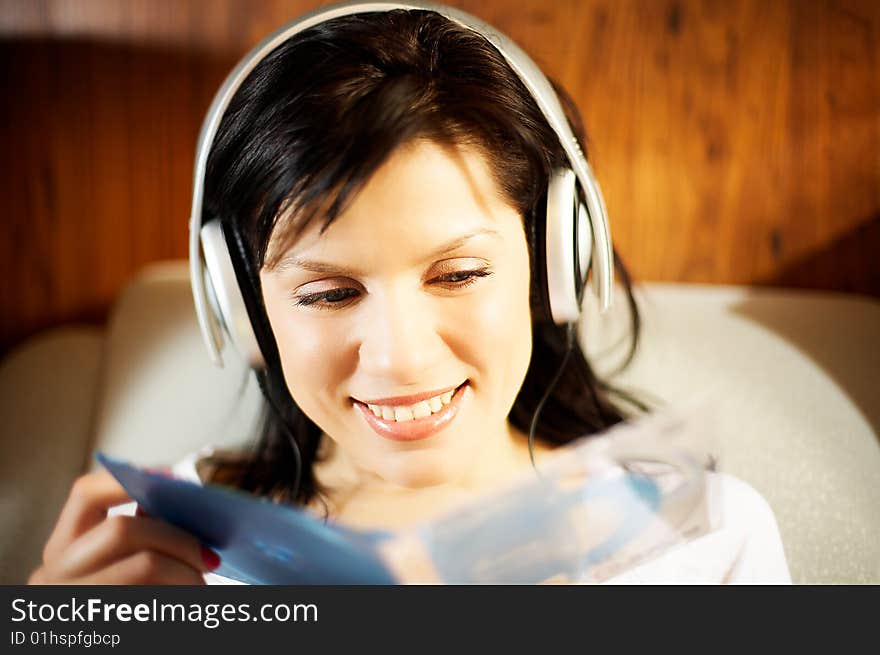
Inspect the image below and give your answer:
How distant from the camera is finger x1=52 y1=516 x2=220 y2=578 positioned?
58 centimetres

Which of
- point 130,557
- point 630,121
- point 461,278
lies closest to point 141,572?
point 130,557

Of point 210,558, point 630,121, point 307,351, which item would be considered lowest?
point 210,558

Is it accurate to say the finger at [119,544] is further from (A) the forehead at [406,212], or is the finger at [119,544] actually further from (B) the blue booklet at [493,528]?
(A) the forehead at [406,212]

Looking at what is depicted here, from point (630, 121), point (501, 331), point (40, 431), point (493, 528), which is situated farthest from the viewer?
point (630, 121)

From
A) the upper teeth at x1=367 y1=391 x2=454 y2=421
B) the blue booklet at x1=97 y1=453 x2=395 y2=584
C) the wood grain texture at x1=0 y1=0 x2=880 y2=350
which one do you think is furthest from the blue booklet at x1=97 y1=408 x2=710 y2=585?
the wood grain texture at x1=0 y1=0 x2=880 y2=350

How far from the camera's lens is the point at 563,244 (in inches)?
25.5

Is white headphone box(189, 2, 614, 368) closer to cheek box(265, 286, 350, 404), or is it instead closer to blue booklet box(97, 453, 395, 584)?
cheek box(265, 286, 350, 404)

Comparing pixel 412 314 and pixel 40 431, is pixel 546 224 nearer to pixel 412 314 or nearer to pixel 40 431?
pixel 412 314

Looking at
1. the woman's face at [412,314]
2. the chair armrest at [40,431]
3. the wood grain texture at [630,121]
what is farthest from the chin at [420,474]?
the wood grain texture at [630,121]

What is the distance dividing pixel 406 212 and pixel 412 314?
0.07m

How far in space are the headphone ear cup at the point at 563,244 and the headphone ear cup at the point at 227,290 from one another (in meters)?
0.24

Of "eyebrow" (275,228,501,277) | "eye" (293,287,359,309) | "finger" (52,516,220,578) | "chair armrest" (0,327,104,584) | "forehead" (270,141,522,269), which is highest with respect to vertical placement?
"forehead" (270,141,522,269)

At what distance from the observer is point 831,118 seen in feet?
3.55

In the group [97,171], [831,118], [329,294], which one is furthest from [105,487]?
[831,118]
